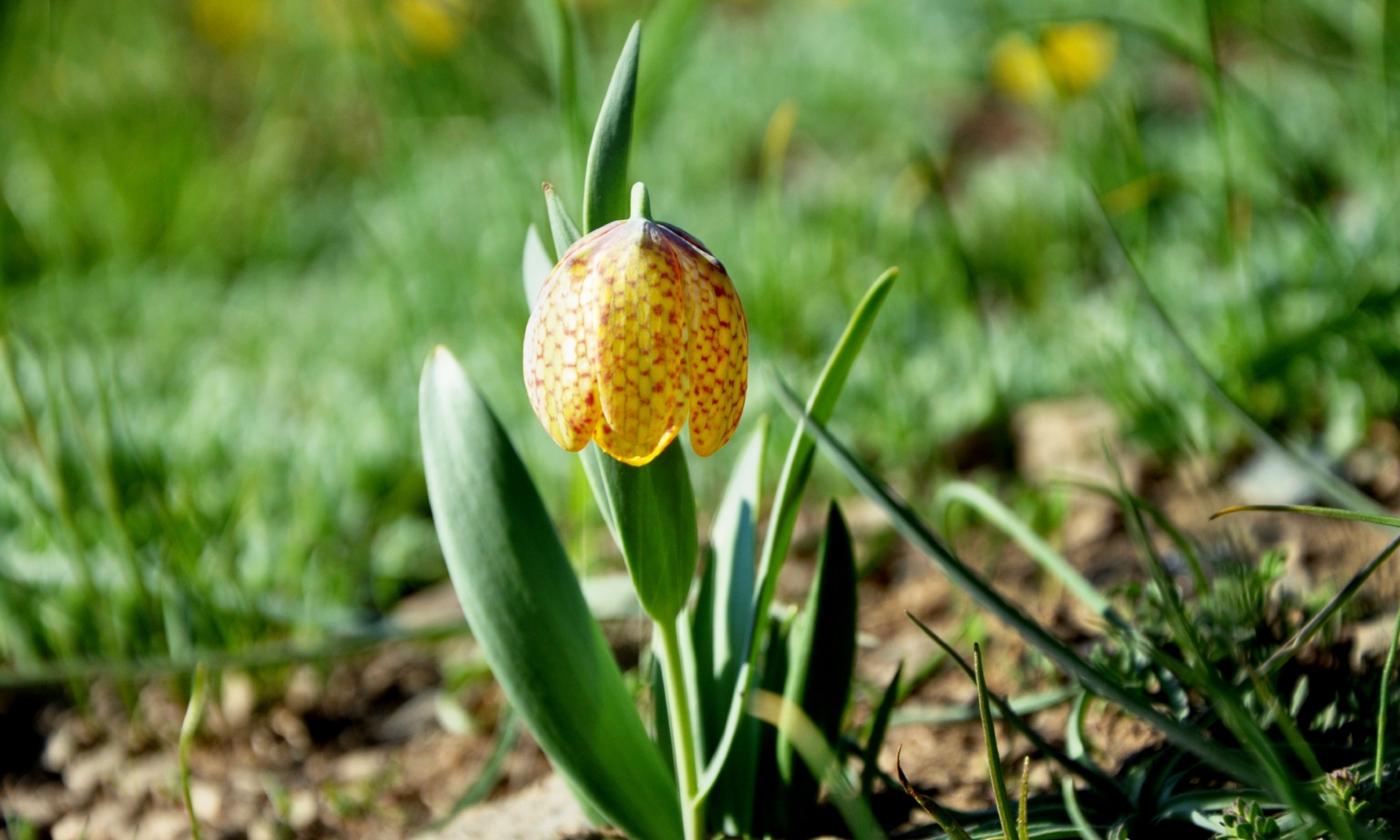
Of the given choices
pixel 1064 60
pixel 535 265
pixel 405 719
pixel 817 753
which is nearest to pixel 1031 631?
pixel 817 753

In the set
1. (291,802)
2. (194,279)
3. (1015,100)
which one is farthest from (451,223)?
(291,802)

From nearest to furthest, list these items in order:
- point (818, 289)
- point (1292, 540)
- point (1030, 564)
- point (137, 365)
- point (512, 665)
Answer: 1. point (512, 665)
2. point (1292, 540)
3. point (1030, 564)
4. point (818, 289)
5. point (137, 365)

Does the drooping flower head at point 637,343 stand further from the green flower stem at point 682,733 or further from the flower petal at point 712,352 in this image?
the green flower stem at point 682,733

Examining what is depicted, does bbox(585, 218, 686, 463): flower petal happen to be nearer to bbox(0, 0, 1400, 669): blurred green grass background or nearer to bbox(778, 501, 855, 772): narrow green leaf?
bbox(778, 501, 855, 772): narrow green leaf

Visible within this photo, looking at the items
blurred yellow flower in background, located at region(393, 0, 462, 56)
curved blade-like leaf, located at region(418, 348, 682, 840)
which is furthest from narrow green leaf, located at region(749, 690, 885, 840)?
blurred yellow flower in background, located at region(393, 0, 462, 56)

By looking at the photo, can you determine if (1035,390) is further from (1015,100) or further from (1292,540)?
(1015,100)

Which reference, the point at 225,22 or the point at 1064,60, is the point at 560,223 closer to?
the point at 1064,60
